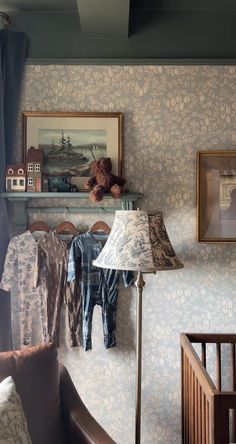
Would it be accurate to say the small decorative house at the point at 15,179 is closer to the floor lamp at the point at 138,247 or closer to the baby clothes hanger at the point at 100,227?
the baby clothes hanger at the point at 100,227

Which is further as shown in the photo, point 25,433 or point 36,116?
point 36,116

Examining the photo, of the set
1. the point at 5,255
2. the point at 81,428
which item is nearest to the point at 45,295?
the point at 5,255

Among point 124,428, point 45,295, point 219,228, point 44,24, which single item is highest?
point 44,24

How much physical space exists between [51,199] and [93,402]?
3.59 ft

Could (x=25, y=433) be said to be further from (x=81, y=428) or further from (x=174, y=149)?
(x=174, y=149)

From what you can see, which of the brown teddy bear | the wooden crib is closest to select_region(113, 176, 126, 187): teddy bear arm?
the brown teddy bear

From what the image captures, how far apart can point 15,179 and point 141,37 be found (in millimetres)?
1001

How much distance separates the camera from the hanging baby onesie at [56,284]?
2.30 meters

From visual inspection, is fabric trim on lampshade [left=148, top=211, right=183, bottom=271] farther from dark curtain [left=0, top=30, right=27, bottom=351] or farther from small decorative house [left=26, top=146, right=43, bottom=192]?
dark curtain [left=0, top=30, right=27, bottom=351]

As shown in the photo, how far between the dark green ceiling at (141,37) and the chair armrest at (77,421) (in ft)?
→ 5.29

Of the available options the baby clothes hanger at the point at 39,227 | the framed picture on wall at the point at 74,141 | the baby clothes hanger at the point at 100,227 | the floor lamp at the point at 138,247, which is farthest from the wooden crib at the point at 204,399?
the framed picture on wall at the point at 74,141

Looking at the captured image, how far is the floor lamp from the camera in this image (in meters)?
1.81

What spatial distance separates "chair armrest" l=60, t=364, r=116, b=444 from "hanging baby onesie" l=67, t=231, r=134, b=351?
19.0 inches

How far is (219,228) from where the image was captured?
7.66ft
